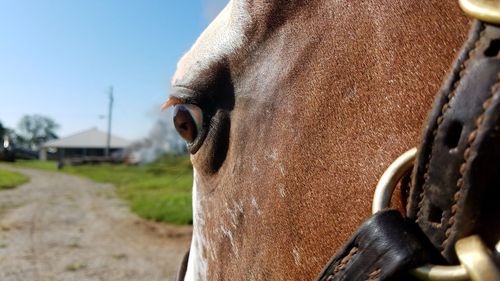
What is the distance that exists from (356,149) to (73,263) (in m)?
7.36

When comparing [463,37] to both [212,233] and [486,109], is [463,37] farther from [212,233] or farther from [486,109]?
[212,233]

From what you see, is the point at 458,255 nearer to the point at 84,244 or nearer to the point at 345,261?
the point at 345,261

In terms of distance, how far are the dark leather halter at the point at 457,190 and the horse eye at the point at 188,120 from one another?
600mm

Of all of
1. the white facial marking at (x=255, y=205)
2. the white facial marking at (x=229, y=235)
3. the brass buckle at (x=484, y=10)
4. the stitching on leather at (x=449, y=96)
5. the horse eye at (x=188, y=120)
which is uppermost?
the brass buckle at (x=484, y=10)

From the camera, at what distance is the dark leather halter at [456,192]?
697mm

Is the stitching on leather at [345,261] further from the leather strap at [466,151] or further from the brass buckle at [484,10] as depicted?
the brass buckle at [484,10]

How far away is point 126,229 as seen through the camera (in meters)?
10.4

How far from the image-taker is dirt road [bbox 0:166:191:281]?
6.96 m

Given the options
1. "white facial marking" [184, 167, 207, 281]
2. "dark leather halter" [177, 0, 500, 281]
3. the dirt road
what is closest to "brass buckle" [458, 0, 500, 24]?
"dark leather halter" [177, 0, 500, 281]

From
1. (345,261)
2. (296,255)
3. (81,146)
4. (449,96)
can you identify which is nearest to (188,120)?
(296,255)

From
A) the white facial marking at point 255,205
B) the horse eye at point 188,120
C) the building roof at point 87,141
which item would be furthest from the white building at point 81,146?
the white facial marking at point 255,205

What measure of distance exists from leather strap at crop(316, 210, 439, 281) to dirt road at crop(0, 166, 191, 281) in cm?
608

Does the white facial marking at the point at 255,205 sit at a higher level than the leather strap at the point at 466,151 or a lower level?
lower

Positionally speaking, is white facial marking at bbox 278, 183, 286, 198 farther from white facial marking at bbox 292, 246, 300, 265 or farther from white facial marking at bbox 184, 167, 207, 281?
white facial marking at bbox 184, 167, 207, 281
